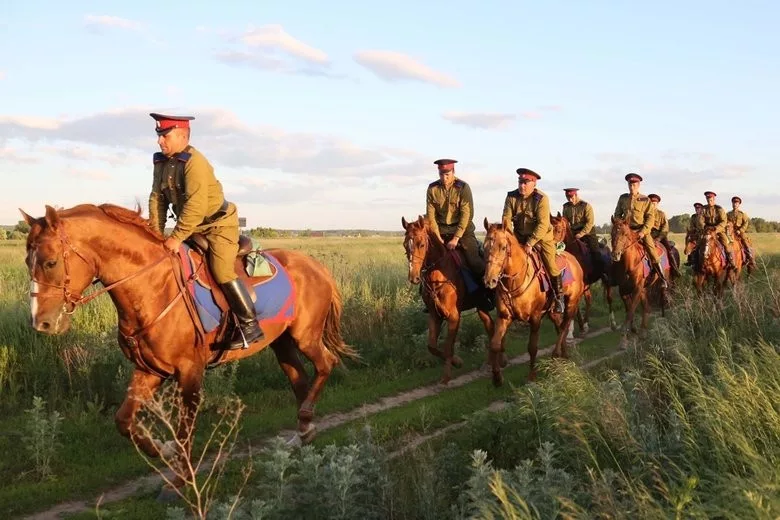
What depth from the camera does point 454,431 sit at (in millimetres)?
7473

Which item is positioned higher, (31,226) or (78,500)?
(31,226)

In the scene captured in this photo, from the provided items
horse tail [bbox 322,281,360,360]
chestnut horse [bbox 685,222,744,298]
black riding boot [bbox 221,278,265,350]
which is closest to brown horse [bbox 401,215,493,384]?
horse tail [bbox 322,281,360,360]

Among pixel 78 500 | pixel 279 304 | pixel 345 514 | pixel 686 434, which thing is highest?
pixel 279 304

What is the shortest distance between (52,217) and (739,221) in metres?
22.7

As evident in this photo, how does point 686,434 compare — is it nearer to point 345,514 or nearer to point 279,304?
point 345,514

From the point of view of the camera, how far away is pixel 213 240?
6.43 meters

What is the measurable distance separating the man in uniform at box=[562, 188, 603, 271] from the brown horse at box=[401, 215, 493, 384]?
539 centimetres

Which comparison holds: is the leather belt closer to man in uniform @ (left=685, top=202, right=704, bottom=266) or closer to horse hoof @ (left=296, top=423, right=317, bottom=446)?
horse hoof @ (left=296, top=423, right=317, bottom=446)

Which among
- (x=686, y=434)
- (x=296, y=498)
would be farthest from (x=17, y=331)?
(x=686, y=434)

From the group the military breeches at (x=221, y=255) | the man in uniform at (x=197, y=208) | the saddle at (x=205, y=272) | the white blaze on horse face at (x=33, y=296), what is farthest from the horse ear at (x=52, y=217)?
the military breeches at (x=221, y=255)

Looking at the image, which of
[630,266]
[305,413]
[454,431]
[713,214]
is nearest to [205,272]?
[305,413]

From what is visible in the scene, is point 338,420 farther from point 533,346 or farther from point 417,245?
point 533,346

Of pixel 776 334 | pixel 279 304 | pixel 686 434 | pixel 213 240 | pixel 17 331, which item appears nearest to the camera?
pixel 686 434

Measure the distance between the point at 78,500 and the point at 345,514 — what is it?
3.15 metres
